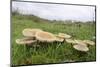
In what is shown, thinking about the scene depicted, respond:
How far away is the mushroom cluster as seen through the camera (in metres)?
2.29

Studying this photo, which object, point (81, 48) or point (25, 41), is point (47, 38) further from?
point (81, 48)

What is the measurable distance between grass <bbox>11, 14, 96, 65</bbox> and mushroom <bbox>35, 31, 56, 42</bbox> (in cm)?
5

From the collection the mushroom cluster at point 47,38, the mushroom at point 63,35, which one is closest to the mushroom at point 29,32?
the mushroom cluster at point 47,38

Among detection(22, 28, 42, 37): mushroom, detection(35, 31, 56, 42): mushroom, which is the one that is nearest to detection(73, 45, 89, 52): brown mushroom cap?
detection(35, 31, 56, 42): mushroom

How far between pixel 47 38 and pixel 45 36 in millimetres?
35

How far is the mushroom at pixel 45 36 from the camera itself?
2338mm

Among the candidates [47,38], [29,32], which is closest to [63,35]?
[47,38]

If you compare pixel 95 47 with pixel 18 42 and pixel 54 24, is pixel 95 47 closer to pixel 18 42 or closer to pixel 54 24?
pixel 54 24

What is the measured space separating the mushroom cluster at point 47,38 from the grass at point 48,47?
42 millimetres

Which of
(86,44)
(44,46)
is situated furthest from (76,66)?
(44,46)

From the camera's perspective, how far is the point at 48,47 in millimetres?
2367

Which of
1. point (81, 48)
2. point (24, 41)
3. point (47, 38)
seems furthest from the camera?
point (81, 48)

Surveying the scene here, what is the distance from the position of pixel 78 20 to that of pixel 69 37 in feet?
0.86

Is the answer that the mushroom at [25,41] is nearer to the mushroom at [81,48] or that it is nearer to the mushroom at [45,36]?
the mushroom at [45,36]
